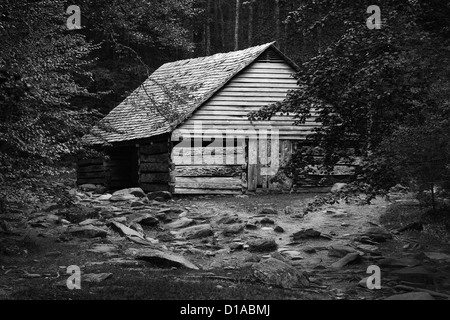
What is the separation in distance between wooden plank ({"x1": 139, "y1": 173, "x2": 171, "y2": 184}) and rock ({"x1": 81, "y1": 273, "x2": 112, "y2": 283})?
1183 cm

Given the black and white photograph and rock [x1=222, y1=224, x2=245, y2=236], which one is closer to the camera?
the black and white photograph

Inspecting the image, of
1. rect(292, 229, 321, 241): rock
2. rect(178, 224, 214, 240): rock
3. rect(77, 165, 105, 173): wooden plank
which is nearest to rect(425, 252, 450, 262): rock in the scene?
rect(292, 229, 321, 241): rock

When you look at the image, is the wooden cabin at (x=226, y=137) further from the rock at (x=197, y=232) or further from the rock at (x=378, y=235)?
the rock at (x=378, y=235)

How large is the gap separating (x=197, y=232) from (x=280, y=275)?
5.05 meters

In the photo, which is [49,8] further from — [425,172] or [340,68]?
[425,172]

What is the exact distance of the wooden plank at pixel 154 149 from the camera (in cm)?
2141

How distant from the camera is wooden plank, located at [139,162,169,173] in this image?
21.3m

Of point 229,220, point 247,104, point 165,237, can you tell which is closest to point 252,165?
point 247,104

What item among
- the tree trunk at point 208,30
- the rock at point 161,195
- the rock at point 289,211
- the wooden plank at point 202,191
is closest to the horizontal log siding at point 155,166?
the wooden plank at point 202,191

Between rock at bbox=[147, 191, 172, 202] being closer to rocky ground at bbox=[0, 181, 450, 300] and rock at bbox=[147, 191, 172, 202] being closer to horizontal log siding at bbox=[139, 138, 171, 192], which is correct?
horizontal log siding at bbox=[139, 138, 171, 192]

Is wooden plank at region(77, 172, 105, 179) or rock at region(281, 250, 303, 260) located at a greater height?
wooden plank at region(77, 172, 105, 179)

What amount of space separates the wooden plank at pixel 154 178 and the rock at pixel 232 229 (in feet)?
23.2

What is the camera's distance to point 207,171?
21062 millimetres

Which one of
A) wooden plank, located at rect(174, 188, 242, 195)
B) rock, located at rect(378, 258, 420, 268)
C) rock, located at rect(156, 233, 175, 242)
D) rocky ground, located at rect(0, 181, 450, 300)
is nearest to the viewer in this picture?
rocky ground, located at rect(0, 181, 450, 300)
